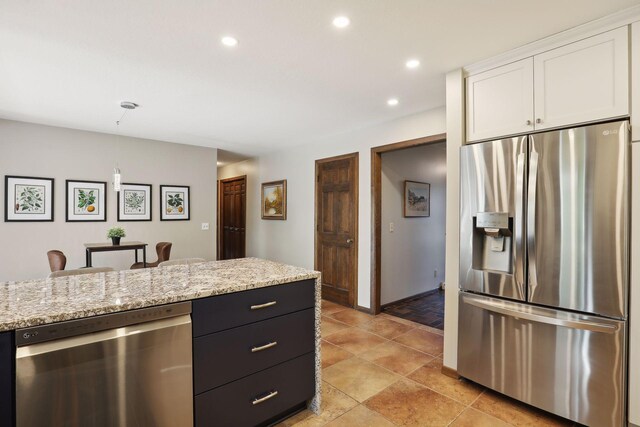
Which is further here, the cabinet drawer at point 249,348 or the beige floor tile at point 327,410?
the beige floor tile at point 327,410

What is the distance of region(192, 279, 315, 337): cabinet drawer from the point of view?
1621 mm

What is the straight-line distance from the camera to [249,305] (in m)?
1.78

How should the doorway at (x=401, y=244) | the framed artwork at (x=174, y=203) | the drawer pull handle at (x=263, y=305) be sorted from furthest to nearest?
the framed artwork at (x=174, y=203) → the doorway at (x=401, y=244) → the drawer pull handle at (x=263, y=305)

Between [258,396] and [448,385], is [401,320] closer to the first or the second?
[448,385]

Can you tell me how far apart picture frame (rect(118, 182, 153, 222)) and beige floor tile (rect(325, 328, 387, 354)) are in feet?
11.2

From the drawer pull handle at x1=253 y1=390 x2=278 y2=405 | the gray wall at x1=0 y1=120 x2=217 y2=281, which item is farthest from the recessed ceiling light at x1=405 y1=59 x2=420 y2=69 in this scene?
the gray wall at x1=0 y1=120 x2=217 y2=281

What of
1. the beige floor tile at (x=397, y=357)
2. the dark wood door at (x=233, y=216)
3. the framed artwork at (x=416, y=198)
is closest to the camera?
the beige floor tile at (x=397, y=357)

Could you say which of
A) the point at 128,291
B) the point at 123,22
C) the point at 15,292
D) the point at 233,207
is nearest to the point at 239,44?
the point at 123,22

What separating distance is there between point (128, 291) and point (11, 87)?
9.14ft

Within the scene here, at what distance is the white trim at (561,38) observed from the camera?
1.86 m

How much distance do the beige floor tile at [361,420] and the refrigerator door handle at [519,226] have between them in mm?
1246

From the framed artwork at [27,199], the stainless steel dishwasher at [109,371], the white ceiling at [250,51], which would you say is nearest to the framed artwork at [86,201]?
the framed artwork at [27,199]

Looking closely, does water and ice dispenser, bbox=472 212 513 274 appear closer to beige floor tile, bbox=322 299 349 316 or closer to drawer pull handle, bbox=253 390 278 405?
drawer pull handle, bbox=253 390 278 405

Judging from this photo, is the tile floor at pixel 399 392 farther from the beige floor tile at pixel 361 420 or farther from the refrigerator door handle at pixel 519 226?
the refrigerator door handle at pixel 519 226
